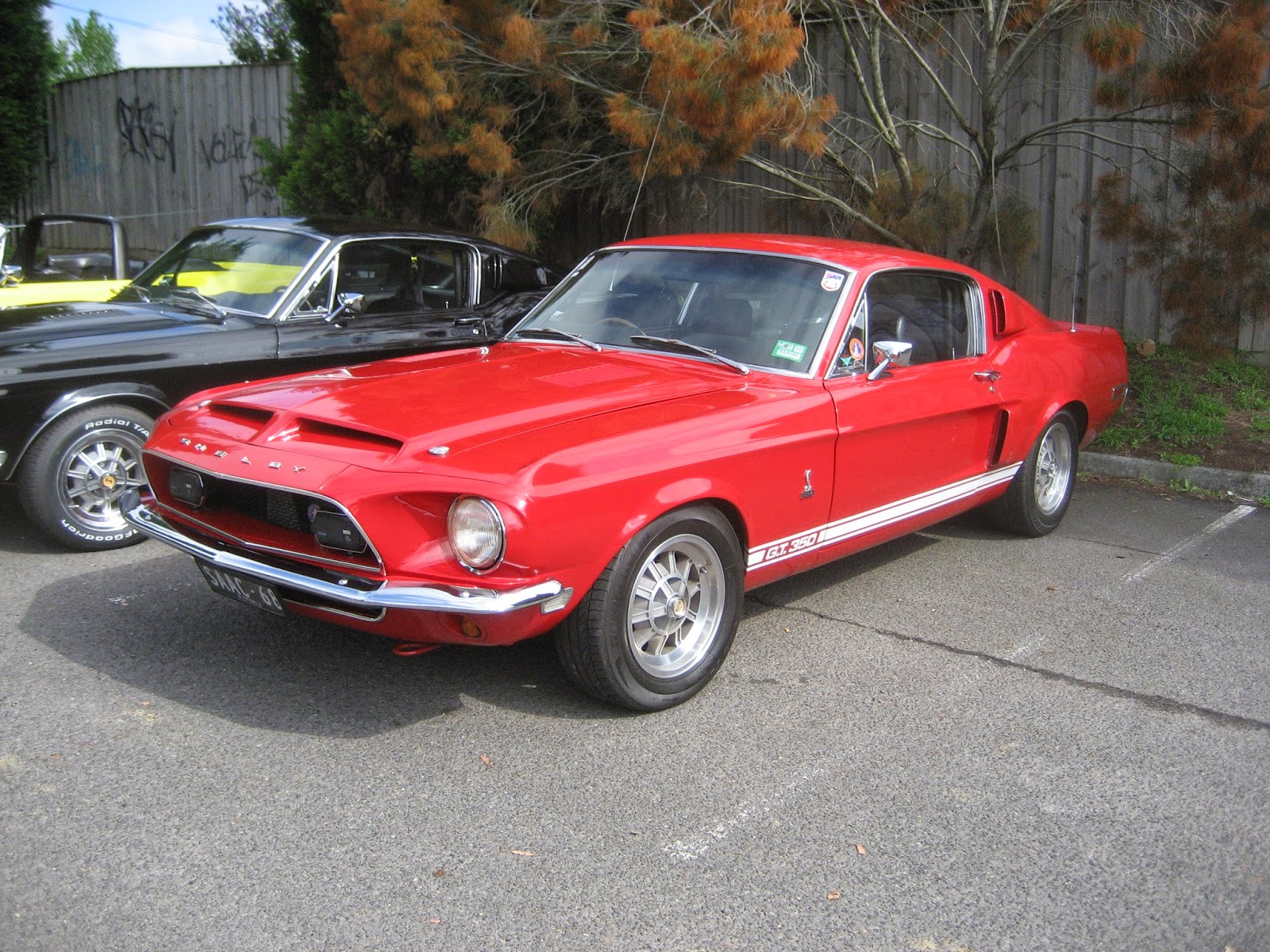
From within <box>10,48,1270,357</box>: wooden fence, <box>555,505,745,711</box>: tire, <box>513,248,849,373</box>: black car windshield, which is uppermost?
<box>10,48,1270,357</box>: wooden fence

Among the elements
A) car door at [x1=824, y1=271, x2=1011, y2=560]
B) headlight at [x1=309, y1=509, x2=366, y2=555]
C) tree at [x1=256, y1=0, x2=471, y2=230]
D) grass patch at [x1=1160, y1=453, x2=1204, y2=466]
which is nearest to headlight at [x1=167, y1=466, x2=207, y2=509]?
headlight at [x1=309, y1=509, x2=366, y2=555]

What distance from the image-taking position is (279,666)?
4234mm

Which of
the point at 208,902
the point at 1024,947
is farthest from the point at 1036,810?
the point at 208,902

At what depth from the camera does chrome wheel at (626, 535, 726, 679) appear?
3.89 metres

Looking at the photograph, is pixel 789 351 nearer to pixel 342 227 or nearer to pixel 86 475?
pixel 342 227

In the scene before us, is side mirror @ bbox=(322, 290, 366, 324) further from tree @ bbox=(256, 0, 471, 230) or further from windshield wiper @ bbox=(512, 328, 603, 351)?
tree @ bbox=(256, 0, 471, 230)

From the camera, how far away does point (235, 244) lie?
6.78m

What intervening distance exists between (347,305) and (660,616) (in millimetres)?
3196

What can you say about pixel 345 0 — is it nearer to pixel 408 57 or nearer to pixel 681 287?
pixel 408 57

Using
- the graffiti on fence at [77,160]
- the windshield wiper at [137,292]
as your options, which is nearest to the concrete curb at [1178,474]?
the windshield wiper at [137,292]

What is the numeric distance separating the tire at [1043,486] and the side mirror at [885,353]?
1.43m

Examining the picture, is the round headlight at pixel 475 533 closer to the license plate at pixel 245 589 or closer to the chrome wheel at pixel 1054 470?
Result: the license plate at pixel 245 589

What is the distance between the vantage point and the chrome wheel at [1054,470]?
6.20 m

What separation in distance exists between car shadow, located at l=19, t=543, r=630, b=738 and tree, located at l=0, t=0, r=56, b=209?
14893mm
